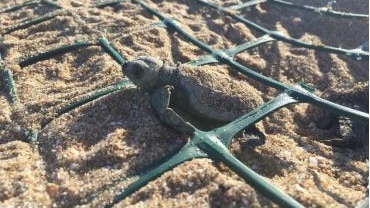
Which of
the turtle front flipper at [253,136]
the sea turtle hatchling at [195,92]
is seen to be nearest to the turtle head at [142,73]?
the sea turtle hatchling at [195,92]

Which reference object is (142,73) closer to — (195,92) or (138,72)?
(138,72)

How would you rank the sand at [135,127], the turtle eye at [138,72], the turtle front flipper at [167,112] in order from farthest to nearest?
the turtle eye at [138,72], the turtle front flipper at [167,112], the sand at [135,127]

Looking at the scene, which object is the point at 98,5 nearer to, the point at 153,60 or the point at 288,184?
the point at 153,60

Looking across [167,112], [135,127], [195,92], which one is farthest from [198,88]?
[135,127]

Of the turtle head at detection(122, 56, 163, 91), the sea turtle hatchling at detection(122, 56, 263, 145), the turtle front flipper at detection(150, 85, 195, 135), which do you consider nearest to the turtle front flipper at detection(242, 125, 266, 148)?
the sea turtle hatchling at detection(122, 56, 263, 145)

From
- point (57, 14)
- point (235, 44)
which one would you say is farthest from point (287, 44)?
point (57, 14)

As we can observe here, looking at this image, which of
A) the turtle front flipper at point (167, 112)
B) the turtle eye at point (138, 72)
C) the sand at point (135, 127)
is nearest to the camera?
the sand at point (135, 127)

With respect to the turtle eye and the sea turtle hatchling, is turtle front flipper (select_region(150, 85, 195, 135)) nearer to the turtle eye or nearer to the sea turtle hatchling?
the sea turtle hatchling

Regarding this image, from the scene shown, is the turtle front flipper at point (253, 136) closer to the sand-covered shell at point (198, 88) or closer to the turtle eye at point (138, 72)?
the sand-covered shell at point (198, 88)
